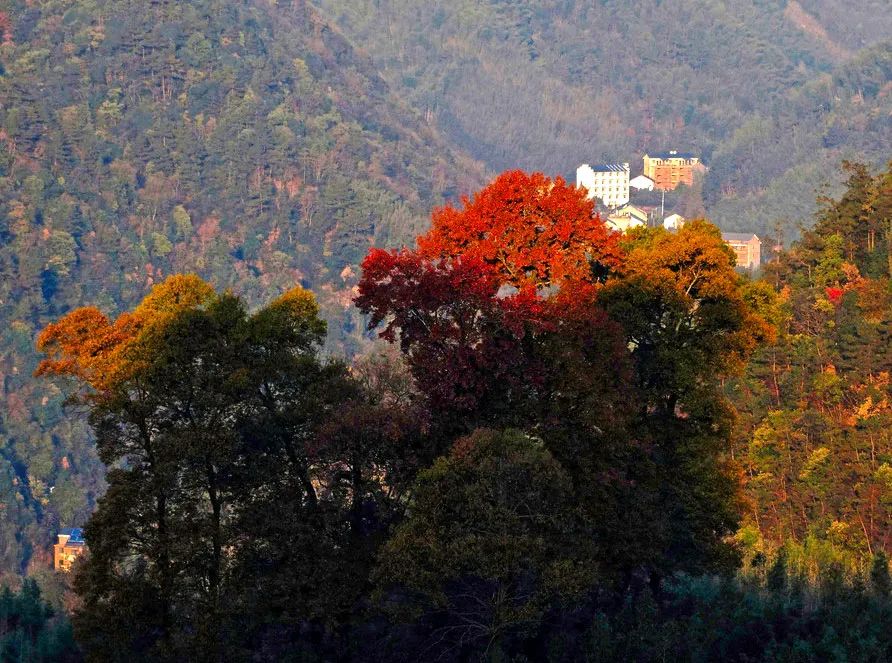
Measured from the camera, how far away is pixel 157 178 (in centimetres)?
14825

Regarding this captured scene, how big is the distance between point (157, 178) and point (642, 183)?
2095 inches

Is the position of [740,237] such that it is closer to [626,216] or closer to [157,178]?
[626,216]

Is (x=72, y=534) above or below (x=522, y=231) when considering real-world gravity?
above

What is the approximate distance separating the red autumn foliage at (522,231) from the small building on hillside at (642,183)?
5705 inches

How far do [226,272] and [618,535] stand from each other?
11063cm

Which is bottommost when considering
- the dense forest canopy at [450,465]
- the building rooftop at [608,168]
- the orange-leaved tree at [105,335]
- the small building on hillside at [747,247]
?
the dense forest canopy at [450,465]

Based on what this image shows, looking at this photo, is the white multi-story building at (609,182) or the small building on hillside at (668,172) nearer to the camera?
the white multi-story building at (609,182)

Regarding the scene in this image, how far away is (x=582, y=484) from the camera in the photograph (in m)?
22.1

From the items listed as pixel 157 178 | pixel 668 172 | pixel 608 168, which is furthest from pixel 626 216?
pixel 668 172

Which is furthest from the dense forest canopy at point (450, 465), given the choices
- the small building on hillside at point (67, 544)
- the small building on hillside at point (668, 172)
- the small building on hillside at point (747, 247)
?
the small building on hillside at point (668, 172)

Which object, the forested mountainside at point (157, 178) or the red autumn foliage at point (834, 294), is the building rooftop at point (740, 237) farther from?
the red autumn foliage at point (834, 294)

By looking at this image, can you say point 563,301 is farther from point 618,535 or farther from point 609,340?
point 618,535

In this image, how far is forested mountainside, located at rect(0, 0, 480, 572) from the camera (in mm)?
109625

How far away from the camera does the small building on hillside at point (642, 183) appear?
6575 inches
